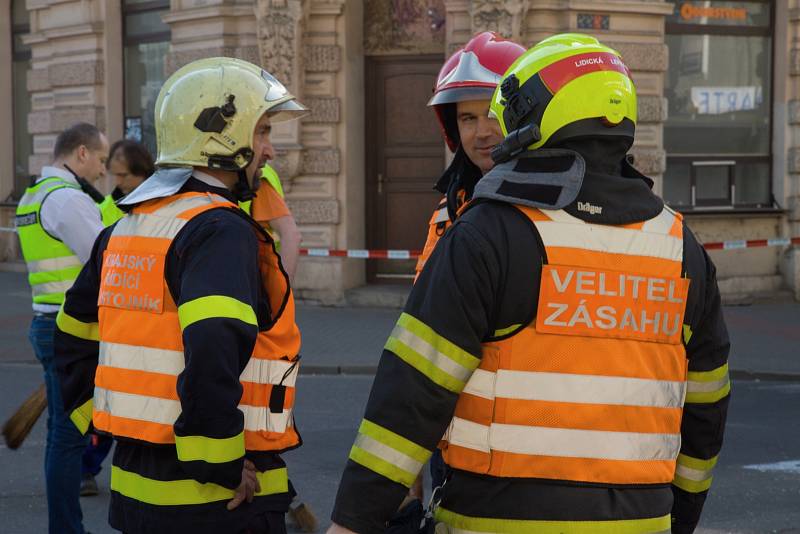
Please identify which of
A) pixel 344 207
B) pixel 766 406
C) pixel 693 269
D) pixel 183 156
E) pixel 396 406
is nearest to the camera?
pixel 396 406

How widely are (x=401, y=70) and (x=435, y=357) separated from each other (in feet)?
41.5

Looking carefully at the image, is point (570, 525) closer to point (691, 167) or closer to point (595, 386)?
point (595, 386)

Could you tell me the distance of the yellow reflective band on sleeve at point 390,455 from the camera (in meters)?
2.51

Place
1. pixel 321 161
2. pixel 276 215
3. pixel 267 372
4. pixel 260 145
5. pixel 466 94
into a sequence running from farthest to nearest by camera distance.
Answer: pixel 321 161, pixel 276 215, pixel 466 94, pixel 260 145, pixel 267 372

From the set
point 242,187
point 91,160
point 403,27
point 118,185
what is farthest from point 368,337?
point 242,187

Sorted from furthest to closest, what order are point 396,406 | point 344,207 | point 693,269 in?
point 344,207 → point 693,269 → point 396,406

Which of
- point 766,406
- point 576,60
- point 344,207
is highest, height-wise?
point 576,60

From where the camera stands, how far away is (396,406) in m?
2.52

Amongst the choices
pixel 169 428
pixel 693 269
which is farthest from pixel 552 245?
pixel 169 428

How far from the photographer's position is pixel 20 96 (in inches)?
794

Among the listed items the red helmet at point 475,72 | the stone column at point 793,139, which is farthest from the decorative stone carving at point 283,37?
the red helmet at point 475,72

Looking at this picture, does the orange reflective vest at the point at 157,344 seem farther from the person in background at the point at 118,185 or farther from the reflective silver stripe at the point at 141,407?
the person in background at the point at 118,185

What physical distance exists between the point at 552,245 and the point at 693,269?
41cm

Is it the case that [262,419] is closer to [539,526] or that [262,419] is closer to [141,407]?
[141,407]
